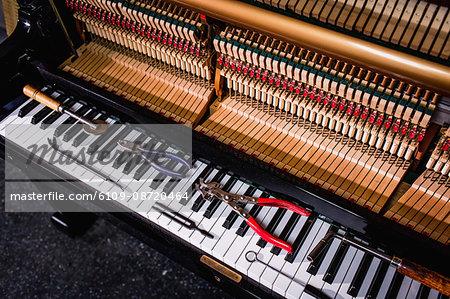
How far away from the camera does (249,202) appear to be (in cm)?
270

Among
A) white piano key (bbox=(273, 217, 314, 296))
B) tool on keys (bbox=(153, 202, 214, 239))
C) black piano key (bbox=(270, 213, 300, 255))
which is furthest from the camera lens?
tool on keys (bbox=(153, 202, 214, 239))

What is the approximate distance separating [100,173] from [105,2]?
1.15m

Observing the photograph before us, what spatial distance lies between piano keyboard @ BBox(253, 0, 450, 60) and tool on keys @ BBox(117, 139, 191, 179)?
4.31 ft

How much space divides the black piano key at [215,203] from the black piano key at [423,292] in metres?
1.26

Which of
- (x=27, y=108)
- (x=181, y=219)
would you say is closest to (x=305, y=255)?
(x=181, y=219)

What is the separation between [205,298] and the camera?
3.75 metres

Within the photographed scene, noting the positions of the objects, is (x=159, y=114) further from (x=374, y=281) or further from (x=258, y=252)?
(x=374, y=281)

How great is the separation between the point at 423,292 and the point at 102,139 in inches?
90.1

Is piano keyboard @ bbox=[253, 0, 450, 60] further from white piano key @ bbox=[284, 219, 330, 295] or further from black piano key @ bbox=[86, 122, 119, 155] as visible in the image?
black piano key @ bbox=[86, 122, 119, 155]

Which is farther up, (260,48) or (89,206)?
(260,48)

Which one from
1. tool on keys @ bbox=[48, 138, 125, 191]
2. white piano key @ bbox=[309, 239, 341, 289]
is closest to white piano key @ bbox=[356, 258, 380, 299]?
white piano key @ bbox=[309, 239, 341, 289]

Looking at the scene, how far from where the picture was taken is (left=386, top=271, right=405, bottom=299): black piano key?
241 centimetres

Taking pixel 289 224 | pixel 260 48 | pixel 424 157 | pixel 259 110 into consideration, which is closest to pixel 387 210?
A: pixel 424 157

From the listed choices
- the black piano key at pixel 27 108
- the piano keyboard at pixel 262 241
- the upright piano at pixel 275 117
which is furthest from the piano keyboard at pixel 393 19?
the black piano key at pixel 27 108
